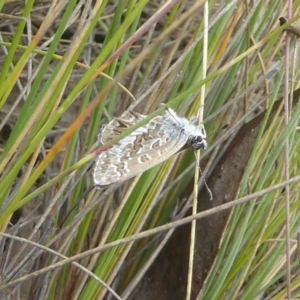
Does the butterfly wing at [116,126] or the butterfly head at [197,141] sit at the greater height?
the butterfly head at [197,141]

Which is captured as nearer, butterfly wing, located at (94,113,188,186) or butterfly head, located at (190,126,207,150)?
butterfly wing, located at (94,113,188,186)

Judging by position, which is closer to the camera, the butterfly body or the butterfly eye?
the butterfly body

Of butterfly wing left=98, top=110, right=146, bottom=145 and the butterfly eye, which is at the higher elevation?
the butterfly eye

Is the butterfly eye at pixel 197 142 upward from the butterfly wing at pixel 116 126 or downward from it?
upward

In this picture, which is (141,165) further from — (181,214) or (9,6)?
(9,6)

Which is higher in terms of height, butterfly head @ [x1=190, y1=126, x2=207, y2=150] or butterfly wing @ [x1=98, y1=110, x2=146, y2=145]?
butterfly head @ [x1=190, y1=126, x2=207, y2=150]

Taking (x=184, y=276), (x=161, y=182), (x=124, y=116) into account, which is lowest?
(x=184, y=276)

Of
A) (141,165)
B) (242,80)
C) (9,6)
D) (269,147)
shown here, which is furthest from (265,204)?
(9,6)

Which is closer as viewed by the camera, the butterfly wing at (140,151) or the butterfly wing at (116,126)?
the butterfly wing at (140,151)
